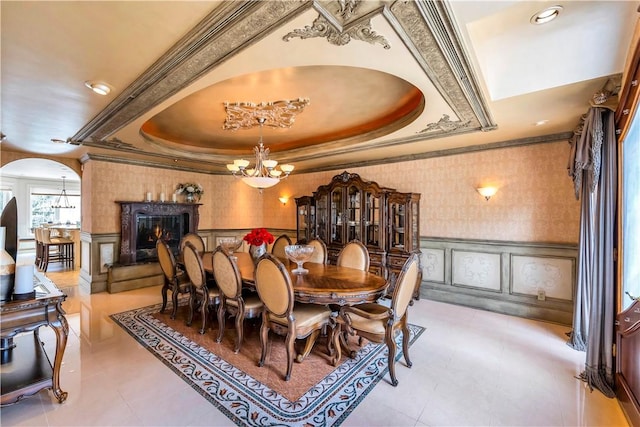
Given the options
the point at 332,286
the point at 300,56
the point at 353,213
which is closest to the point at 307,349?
the point at 332,286

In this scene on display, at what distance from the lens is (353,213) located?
187 inches

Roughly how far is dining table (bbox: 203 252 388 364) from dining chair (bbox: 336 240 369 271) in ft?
0.91

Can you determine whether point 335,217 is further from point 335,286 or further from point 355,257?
point 335,286

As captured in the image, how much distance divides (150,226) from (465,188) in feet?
18.7

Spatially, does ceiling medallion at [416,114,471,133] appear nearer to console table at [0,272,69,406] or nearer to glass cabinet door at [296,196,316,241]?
glass cabinet door at [296,196,316,241]

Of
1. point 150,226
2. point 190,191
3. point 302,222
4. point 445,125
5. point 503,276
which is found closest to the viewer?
point 445,125

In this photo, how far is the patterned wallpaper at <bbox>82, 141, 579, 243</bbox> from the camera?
140 inches

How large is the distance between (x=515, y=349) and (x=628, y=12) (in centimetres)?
286

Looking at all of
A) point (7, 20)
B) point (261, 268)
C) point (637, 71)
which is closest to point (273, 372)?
point (261, 268)

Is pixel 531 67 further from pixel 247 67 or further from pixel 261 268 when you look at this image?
pixel 261 268

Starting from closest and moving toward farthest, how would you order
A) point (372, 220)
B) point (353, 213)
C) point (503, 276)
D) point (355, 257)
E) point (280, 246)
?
point (355, 257)
point (503, 276)
point (280, 246)
point (372, 220)
point (353, 213)

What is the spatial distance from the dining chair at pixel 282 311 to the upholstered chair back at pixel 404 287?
0.67 m

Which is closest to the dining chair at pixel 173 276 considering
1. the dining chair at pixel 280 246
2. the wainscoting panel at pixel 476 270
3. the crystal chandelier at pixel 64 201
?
the dining chair at pixel 280 246

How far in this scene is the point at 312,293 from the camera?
2.32 metres
